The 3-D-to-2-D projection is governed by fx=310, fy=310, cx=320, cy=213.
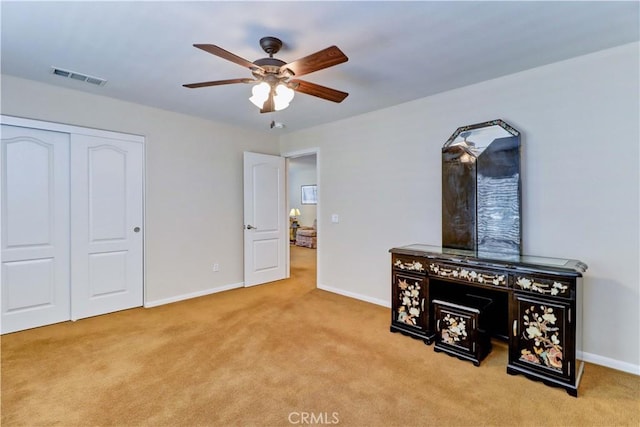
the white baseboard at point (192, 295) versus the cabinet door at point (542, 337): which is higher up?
the cabinet door at point (542, 337)

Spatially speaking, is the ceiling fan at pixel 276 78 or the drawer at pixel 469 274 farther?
the drawer at pixel 469 274

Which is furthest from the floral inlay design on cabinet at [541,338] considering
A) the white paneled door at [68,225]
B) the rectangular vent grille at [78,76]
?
the rectangular vent grille at [78,76]

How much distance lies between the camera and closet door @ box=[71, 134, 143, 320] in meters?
3.33

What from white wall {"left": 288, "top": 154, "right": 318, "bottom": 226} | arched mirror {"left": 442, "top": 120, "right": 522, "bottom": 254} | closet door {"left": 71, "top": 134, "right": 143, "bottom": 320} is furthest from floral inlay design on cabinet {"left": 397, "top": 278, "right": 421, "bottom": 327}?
white wall {"left": 288, "top": 154, "right": 318, "bottom": 226}

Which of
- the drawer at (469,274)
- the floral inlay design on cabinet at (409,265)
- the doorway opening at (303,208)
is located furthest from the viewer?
the doorway opening at (303,208)

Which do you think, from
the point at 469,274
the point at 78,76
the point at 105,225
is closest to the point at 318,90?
the point at 469,274

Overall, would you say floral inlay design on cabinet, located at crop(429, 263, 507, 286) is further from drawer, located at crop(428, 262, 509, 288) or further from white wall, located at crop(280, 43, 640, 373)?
white wall, located at crop(280, 43, 640, 373)

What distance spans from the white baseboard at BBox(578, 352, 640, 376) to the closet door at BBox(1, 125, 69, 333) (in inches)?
193

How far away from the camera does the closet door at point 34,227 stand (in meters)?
2.97

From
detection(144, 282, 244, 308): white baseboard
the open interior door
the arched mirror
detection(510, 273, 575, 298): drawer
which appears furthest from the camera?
the open interior door

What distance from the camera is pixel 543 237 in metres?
2.65

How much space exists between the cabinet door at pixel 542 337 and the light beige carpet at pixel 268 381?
0.14 m

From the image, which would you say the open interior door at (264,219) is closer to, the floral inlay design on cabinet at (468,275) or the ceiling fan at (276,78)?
the ceiling fan at (276,78)

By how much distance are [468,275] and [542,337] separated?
2.02ft
